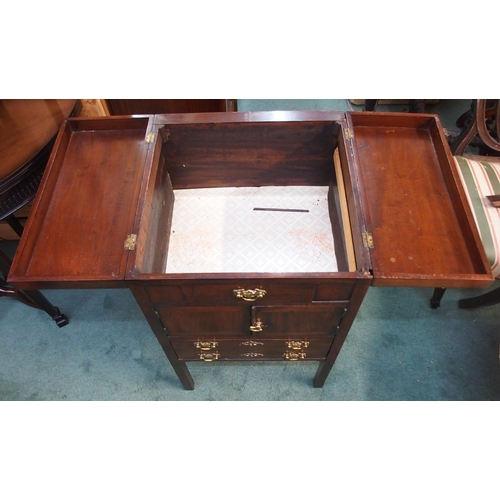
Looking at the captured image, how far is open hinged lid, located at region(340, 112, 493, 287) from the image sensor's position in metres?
0.90

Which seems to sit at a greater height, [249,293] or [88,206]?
[88,206]

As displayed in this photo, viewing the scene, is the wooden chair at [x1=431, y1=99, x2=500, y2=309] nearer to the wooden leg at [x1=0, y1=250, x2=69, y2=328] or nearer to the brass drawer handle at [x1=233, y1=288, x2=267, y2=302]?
the brass drawer handle at [x1=233, y1=288, x2=267, y2=302]

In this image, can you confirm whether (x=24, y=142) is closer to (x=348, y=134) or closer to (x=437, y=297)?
(x=348, y=134)

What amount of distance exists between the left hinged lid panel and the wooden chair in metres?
1.14

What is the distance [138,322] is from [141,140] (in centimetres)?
86

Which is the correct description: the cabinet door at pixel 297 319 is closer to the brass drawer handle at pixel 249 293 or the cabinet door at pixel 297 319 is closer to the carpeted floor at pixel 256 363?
the brass drawer handle at pixel 249 293

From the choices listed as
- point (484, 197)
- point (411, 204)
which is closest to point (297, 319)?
point (411, 204)

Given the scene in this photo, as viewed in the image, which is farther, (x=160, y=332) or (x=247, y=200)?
(x=247, y=200)

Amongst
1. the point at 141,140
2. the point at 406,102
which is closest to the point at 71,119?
the point at 141,140

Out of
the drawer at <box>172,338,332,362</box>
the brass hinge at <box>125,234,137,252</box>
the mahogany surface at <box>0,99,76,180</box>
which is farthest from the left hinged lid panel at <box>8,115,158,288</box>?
the drawer at <box>172,338,332,362</box>

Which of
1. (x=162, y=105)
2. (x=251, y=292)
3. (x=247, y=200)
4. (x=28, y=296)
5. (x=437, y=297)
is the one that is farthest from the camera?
(x=162, y=105)

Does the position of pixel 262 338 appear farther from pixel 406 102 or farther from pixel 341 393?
pixel 406 102

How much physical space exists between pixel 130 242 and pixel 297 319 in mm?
503

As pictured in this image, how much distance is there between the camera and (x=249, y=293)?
0.89 m
